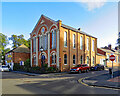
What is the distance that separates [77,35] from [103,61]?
1469cm

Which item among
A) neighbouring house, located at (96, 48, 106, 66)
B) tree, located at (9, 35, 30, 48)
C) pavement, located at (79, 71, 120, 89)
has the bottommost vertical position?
pavement, located at (79, 71, 120, 89)

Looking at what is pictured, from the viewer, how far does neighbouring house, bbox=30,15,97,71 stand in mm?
22531

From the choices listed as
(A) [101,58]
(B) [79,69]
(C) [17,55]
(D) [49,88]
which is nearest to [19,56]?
(C) [17,55]

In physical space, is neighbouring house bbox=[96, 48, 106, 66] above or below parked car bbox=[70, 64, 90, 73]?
above

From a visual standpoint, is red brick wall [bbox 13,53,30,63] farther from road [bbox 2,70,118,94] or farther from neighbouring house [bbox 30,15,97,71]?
road [bbox 2,70,118,94]

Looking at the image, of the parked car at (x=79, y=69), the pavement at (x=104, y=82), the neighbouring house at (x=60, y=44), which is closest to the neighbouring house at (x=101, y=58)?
the neighbouring house at (x=60, y=44)

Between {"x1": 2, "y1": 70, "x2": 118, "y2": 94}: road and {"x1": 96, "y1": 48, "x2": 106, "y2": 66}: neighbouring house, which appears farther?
{"x1": 96, "y1": 48, "x2": 106, "y2": 66}: neighbouring house

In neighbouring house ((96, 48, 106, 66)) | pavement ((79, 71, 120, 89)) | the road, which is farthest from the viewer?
neighbouring house ((96, 48, 106, 66))

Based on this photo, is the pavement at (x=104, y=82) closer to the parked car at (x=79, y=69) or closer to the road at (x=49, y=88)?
the road at (x=49, y=88)

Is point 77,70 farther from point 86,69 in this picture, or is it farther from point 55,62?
point 55,62

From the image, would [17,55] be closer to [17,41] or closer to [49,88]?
[17,41]

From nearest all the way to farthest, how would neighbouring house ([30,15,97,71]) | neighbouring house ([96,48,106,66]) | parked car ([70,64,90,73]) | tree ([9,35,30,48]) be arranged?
parked car ([70,64,90,73]) → neighbouring house ([30,15,97,71]) → neighbouring house ([96,48,106,66]) → tree ([9,35,30,48])

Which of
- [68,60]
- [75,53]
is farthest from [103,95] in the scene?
[75,53]

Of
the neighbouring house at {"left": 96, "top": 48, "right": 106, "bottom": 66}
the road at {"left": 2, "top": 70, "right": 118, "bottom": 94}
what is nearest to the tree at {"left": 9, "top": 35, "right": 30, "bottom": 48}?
the neighbouring house at {"left": 96, "top": 48, "right": 106, "bottom": 66}
